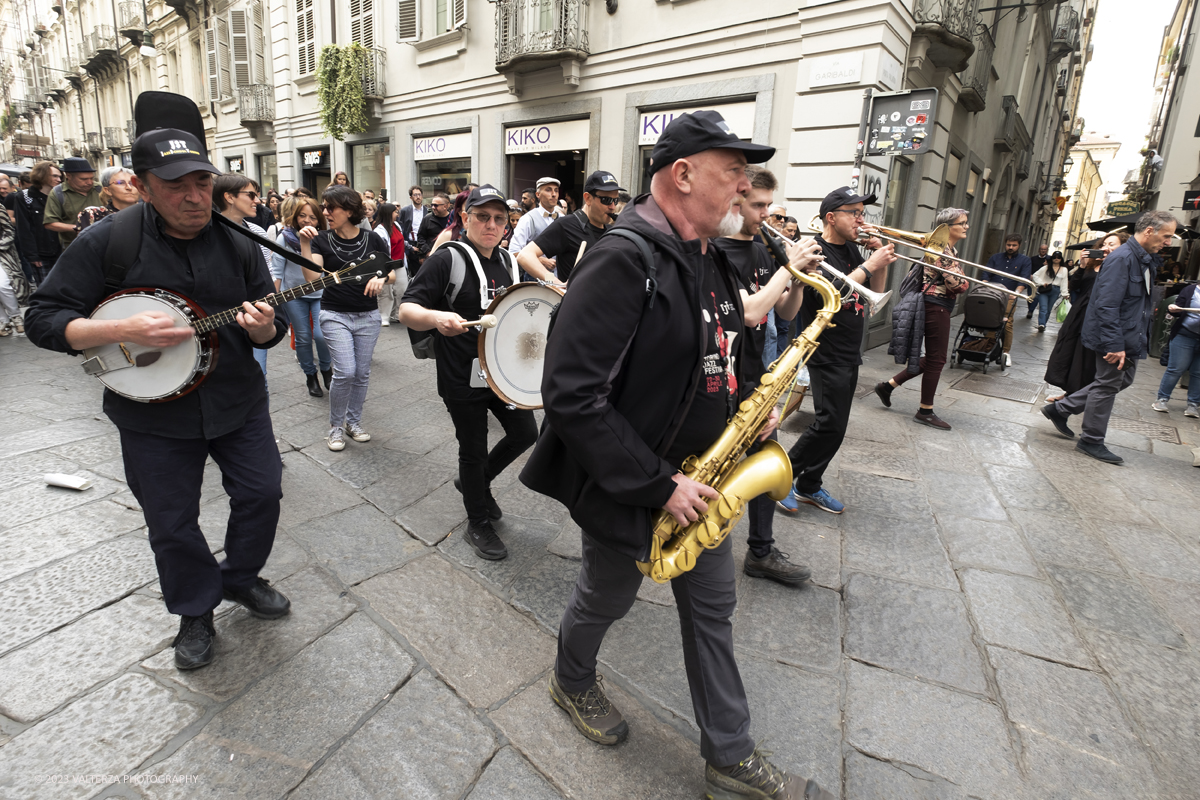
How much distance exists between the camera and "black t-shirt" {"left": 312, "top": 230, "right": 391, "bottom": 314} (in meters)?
4.69

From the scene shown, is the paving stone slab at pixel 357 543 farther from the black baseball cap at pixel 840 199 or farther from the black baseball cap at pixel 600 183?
the black baseball cap at pixel 840 199

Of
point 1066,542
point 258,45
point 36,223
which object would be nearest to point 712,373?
point 1066,542

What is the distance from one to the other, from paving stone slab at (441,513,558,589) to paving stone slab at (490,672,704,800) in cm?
86

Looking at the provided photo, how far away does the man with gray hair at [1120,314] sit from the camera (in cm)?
496

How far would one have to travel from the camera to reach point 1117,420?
6805 mm

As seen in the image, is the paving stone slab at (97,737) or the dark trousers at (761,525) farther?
the dark trousers at (761,525)

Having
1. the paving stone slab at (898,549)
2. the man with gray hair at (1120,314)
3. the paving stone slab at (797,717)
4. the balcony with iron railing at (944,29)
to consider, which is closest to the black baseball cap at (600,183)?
the paving stone slab at (898,549)

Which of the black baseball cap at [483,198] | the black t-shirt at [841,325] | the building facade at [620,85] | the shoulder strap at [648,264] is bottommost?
the black t-shirt at [841,325]

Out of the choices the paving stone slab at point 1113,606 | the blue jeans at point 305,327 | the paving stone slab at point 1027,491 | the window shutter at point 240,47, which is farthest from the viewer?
the window shutter at point 240,47

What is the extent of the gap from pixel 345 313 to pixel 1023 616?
188 inches

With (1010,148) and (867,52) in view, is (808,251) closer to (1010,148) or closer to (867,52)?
(867,52)

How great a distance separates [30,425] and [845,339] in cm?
604

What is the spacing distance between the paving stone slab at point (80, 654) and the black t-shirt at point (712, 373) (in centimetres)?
232

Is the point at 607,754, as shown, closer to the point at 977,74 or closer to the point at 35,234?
the point at 35,234
